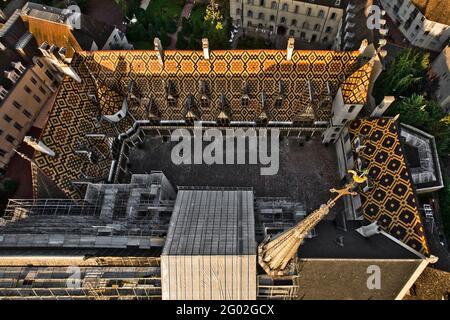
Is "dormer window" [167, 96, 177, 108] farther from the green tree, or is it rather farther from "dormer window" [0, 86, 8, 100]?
the green tree

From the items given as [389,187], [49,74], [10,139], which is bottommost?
[389,187]

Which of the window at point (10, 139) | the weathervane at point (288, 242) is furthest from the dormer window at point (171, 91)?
the window at point (10, 139)

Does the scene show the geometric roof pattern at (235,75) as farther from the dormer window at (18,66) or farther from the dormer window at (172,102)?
the dormer window at (18,66)

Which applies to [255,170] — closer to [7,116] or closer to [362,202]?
[362,202]

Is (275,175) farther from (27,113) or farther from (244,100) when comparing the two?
(27,113)

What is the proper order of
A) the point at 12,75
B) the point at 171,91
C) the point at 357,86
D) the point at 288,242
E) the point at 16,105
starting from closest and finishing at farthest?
Answer: the point at 288,242 → the point at 357,86 → the point at 171,91 → the point at 12,75 → the point at 16,105

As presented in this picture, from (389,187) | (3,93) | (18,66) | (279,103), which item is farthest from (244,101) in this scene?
(3,93)

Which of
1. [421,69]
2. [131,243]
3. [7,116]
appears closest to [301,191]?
[131,243]
